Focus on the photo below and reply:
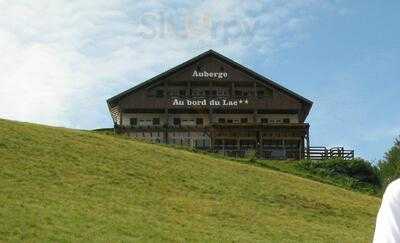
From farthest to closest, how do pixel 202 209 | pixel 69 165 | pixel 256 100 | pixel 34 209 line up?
pixel 256 100
pixel 69 165
pixel 202 209
pixel 34 209

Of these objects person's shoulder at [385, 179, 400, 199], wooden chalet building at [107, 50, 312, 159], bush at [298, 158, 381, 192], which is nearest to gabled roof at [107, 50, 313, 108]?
wooden chalet building at [107, 50, 312, 159]

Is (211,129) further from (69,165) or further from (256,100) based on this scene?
(69,165)

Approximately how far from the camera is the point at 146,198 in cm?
2688

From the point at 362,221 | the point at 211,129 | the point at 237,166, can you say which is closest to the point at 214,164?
the point at 237,166

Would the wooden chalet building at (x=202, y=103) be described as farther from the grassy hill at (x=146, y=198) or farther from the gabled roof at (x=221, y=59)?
the grassy hill at (x=146, y=198)

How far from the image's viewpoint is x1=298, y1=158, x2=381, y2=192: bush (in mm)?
51019

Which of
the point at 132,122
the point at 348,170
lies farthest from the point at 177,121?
the point at 348,170

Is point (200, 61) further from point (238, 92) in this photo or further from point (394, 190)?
point (394, 190)

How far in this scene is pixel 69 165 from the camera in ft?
99.2

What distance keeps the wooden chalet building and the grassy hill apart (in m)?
23.9

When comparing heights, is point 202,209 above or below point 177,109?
below

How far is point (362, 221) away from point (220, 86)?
3885 cm

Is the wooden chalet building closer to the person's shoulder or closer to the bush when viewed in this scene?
the bush

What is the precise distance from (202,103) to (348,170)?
17.8 metres
